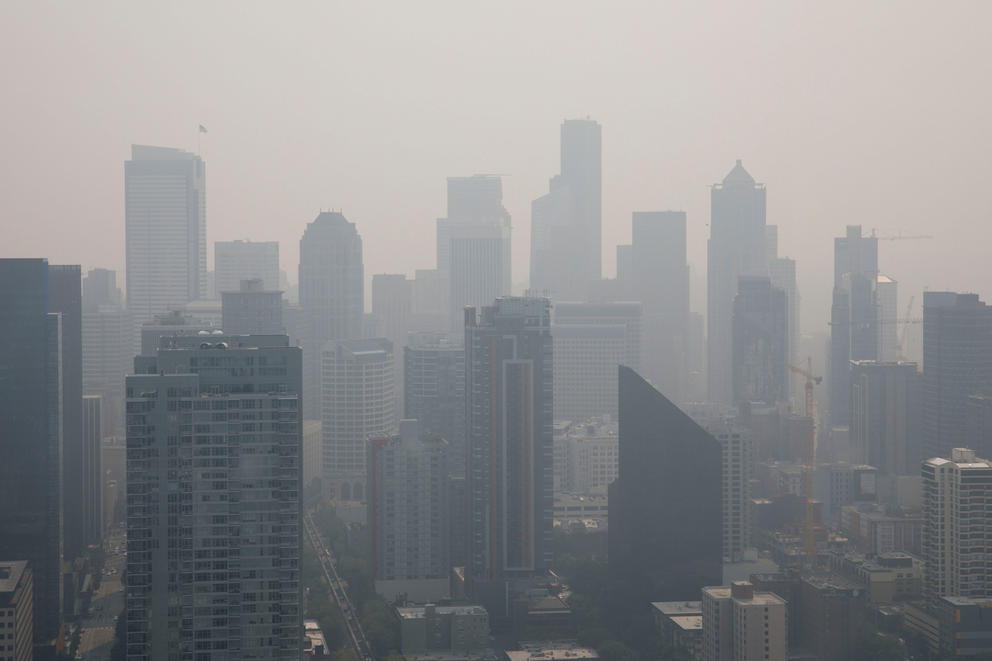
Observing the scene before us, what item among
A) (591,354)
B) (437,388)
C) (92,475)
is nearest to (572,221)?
(591,354)

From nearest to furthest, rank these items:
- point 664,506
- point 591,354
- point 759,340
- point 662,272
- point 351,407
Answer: point 664,506 < point 351,407 < point 759,340 < point 591,354 < point 662,272

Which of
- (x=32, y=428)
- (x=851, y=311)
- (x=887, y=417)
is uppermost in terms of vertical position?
(x=851, y=311)

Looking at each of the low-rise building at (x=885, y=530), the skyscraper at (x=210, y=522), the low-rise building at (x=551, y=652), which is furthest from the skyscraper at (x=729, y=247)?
the skyscraper at (x=210, y=522)

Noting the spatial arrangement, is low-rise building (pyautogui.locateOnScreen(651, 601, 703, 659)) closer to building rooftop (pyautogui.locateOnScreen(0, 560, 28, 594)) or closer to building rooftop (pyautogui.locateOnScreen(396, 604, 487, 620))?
building rooftop (pyautogui.locateOnScreen(396, 604, 487, 620))

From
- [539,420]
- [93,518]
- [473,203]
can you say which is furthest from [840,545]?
[473,203]

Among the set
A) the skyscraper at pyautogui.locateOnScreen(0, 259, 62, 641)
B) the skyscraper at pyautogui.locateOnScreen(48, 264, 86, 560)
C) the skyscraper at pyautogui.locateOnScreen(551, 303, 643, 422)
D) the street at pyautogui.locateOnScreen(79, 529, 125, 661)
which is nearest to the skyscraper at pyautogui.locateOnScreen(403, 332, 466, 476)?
the street at pyautogui.locateOnScreen(79, 529, 125, 661)

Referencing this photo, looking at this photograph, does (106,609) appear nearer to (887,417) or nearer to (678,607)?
(678,607)

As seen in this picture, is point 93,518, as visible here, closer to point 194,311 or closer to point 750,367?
point 194,311
